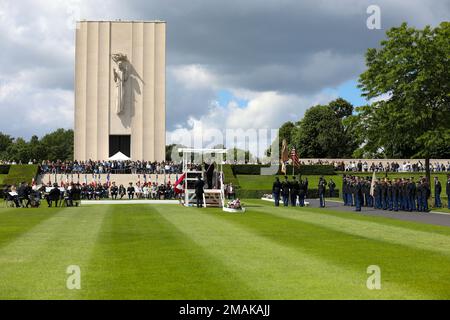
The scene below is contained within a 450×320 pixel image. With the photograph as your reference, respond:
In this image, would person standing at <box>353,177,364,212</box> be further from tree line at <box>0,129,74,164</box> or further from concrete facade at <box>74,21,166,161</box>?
tree line at <box>0,129,74,164</box>

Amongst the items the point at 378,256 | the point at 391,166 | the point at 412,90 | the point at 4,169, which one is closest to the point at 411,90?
the point at 412,90

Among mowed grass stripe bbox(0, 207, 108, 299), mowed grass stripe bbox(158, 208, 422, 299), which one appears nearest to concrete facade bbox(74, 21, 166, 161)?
mowed grass stripe bbox(0, 207, 108, 299)

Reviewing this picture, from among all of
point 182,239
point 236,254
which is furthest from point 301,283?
point 182,239

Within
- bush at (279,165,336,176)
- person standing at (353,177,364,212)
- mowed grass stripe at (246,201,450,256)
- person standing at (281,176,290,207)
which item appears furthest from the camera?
bush at (279,165,336,176)

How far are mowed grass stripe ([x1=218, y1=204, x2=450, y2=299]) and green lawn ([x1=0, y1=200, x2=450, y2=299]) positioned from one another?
0.07 ft

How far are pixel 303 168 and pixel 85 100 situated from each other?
93.1 feet

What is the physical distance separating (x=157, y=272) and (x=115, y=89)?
67.3 meters

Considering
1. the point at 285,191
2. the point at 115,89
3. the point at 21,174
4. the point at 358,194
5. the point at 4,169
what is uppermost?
the point at 115,89

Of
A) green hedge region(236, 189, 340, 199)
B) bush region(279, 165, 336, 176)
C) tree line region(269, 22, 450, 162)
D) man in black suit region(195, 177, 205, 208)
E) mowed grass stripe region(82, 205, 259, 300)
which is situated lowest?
mowed grass stripe region(82, 205, 259, 300)

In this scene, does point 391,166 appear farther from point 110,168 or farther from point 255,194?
point 110,168

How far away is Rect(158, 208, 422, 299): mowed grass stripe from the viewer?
968 cm

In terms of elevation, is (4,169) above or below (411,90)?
below

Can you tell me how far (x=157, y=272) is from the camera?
1171 cm

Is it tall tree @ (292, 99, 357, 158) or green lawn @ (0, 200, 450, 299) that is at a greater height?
tall tree @ (292, 99, 357, 158)
